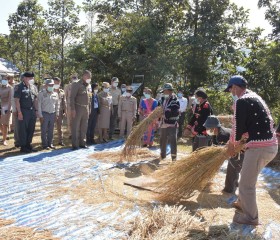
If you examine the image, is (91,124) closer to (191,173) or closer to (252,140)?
(191,173)

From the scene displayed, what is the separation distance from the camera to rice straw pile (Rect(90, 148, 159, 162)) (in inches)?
250

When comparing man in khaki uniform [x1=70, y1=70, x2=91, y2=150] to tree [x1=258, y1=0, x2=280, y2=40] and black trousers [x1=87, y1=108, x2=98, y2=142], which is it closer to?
black trousers [x1=87, y1=108, x2=98, y2=142]

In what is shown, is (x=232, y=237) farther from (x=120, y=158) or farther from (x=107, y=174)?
(x=120, y=158)

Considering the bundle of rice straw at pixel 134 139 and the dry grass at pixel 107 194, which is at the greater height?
the bundle of rice straw at pixel 134 139

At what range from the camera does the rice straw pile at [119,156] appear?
6342mm

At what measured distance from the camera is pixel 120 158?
20.6 feet

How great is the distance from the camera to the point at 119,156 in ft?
21.7

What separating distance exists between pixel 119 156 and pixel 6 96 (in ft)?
9.98

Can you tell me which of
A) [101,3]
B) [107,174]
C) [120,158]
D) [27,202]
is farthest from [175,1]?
[27,202]

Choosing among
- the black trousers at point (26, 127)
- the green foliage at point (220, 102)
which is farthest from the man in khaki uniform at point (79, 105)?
the green foliage at point (220, 102)

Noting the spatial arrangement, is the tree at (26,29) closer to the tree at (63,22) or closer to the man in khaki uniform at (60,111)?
the tree at (63,22)

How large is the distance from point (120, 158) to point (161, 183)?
2097 millimetres

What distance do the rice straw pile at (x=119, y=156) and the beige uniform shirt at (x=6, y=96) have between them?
2.43 meters

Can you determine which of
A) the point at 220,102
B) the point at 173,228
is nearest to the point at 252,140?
the point at 173,228
